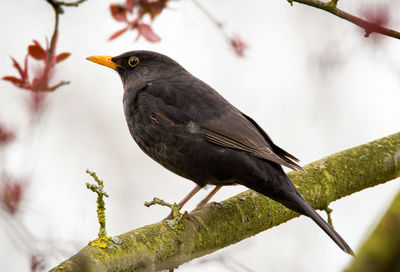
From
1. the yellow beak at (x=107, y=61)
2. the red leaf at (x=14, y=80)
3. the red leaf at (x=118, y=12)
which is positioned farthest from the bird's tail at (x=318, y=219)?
the yellow beak at (x=107, y=61)

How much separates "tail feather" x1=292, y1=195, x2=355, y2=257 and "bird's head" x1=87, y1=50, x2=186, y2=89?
1.79 meters

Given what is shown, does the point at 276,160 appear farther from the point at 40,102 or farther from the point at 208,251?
the point at 40,102

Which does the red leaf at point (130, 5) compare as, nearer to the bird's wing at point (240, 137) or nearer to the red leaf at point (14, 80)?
the red leaf at point (14, 80)

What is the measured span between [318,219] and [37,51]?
199 centimetres

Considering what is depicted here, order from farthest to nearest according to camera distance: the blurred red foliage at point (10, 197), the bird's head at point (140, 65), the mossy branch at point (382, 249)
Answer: the bird's head at point (140, 65) < the blurred red foliage at point (10, 197) < the mossy branch at point (382, 249)

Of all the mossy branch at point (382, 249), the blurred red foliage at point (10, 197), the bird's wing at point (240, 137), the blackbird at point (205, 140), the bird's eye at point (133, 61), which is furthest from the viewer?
the bird's eye at point (133, 61)

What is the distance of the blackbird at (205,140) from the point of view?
363 centimetres

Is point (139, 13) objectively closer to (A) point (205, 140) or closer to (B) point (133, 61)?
(A) point (205, 140)

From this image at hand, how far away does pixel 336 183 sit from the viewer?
3.97 meters

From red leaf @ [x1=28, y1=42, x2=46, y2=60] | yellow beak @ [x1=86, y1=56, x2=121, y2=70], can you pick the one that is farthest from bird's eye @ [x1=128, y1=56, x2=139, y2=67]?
red leaf @ [x1=28, y1=42, x2=46, y2=60]

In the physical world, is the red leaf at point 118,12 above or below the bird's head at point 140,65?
above

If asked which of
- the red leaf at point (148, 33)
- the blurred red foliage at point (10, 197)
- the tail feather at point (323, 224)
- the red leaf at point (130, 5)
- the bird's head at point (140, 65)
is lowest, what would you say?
the tail feather at point (323, 224)

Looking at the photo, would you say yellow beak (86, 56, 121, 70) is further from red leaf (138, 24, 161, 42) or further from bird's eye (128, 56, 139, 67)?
red leaf (138, 24, 161, 42)

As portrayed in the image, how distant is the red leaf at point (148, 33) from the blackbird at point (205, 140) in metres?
0.96
